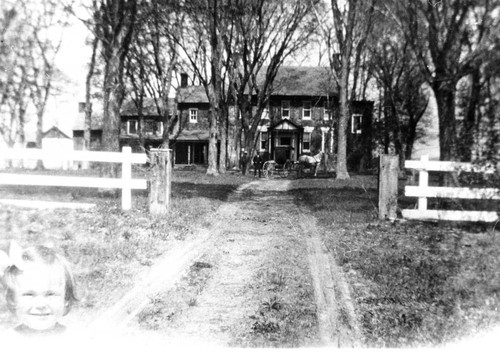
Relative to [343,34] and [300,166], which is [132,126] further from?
[343,34]

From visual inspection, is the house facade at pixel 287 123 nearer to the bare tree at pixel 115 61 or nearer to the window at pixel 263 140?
the window at pixel 263 140

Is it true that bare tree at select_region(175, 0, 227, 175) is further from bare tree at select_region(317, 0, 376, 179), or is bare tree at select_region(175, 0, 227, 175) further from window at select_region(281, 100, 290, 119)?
window at select_region(281, 100, 290, 119)

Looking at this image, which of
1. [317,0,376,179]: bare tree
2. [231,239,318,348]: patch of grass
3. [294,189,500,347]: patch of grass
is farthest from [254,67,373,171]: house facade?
[231,239,318,348]: patch of grass

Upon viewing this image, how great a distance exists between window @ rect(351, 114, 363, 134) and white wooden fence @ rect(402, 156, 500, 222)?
39.1 m

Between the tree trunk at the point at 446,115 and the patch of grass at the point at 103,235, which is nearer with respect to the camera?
the patch of grass at the point at 103,235

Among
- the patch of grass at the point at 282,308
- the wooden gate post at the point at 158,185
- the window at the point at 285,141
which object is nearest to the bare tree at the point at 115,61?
the wooden gate post at the point at 158,185

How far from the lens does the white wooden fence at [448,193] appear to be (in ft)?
27.2

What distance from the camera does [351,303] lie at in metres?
5.03

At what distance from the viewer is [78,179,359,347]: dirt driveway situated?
4.23m

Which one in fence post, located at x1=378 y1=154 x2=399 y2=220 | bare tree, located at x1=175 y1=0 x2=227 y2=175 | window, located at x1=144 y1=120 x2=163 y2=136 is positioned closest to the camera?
fence post, located at x1=378 y1=154 x2=399 y2=220

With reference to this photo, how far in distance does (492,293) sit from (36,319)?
441 cm

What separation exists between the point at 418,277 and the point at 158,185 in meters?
5.35

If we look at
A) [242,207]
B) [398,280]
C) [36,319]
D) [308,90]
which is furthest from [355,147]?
[36,319]

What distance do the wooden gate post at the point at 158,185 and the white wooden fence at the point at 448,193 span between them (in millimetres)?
4687
